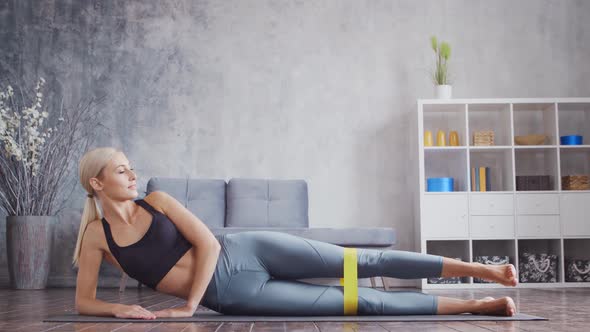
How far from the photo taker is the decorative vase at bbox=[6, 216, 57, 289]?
530cm

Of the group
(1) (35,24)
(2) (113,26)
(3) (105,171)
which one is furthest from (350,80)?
(3) (105,171)

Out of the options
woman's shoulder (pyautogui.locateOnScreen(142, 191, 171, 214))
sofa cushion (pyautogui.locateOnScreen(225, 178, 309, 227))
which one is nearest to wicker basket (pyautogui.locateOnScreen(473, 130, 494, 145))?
sofa cushion (pyautogui.locateOnScreen(225, 178, 309, 227))

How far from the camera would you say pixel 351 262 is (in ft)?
8.35

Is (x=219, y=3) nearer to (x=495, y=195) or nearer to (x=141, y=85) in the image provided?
(x=141, y=85)

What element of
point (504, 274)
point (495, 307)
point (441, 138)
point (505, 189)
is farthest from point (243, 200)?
point (504, 274)

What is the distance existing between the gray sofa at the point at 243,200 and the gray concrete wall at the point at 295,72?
0.33 m

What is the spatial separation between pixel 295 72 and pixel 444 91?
139 centimetres

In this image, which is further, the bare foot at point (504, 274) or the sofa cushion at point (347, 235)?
the sofa cushion at point (347, 235)

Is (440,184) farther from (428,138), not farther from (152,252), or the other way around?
(152,252)

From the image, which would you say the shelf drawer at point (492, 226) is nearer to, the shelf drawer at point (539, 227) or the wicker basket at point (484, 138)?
the shelf drawer at point (539, 227)

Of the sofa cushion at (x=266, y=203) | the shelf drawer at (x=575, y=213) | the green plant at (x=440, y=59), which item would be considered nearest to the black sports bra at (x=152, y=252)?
the sofa cushion at (x=266, y=203)

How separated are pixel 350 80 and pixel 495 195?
170cm

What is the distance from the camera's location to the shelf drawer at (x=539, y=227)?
18.0ft

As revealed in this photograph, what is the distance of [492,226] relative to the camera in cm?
549
